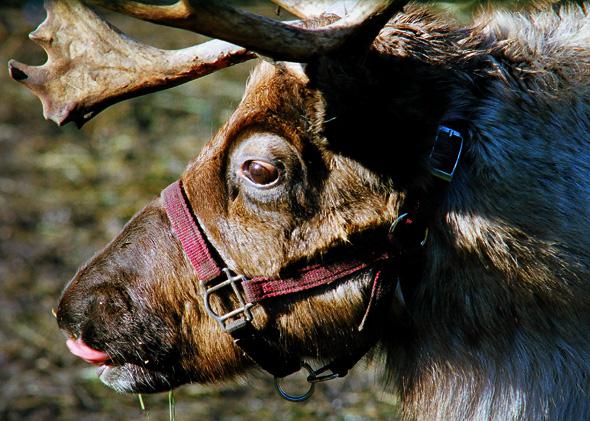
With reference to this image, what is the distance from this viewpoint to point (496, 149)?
3.06 m

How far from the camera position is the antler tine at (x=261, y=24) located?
2666 millimetres

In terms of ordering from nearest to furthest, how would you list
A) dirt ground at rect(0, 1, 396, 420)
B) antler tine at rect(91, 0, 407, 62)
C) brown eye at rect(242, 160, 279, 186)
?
antler tine at rect(91, 0, 407, 62) < brown eye at rect(242, 160, 279, 186) < dirt ground at rect(0, 1, 396, 420)

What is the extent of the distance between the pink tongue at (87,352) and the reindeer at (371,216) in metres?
0.01

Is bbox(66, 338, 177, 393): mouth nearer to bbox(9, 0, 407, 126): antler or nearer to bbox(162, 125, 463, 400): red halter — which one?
bbox(162, 125, 463, 400): red halter

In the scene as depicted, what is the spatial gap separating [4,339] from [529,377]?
12.6 ft

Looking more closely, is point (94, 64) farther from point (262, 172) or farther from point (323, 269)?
point (323, 269)

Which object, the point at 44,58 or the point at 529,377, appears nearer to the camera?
the point at 529,377

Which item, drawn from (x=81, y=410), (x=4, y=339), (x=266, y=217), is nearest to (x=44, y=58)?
(x=4, y=339)

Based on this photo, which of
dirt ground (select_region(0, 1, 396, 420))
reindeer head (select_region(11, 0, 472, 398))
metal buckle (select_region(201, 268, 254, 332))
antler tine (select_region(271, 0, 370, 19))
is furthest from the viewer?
dirt ground (select_region(0, 1, 396, 420))

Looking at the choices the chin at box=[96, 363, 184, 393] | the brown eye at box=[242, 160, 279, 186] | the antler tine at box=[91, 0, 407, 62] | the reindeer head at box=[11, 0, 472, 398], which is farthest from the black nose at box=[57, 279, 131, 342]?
the antler tine at box=[91, 0, 407, 62]

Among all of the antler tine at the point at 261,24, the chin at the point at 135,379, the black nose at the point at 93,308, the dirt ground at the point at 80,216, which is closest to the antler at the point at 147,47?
the antler tine at the point at 261,24

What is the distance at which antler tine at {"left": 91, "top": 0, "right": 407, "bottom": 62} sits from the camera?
105 inches

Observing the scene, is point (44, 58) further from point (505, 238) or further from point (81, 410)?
point (505, 238)

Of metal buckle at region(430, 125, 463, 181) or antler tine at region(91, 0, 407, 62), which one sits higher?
antler tine at region(91, 0, 407, 62)
